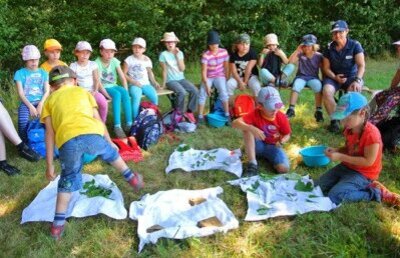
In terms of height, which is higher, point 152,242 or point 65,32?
point 65,32

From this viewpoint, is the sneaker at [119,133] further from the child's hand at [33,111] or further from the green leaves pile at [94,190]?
the green leaves pile at [94,190]

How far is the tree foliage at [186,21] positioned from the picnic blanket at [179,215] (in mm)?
4933

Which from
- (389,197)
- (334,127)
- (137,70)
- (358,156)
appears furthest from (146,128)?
(389,197)

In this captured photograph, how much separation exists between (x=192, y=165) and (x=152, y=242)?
1552mm

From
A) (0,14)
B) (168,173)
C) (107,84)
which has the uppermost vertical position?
(0,14)

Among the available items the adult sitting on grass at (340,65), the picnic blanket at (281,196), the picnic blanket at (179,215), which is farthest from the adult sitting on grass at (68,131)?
the adult sitting on grass at (340,65)

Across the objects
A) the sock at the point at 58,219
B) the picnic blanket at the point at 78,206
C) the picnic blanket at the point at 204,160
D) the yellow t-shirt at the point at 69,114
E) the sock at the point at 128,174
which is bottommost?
the picnic blanket at the point at 204,160

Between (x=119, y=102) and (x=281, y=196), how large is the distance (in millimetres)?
2798

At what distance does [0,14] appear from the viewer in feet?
23.8

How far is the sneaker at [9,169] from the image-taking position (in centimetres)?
459

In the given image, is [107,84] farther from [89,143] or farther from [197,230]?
[197,230]

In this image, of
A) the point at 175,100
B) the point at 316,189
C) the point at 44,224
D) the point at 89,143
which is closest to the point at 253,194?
the point at 316,189

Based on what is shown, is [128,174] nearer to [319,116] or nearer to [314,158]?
[314,158]

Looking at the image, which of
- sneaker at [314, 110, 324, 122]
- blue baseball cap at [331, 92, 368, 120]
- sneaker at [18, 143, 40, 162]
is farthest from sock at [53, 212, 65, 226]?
sneaker at [314, 110, 324, 122]
